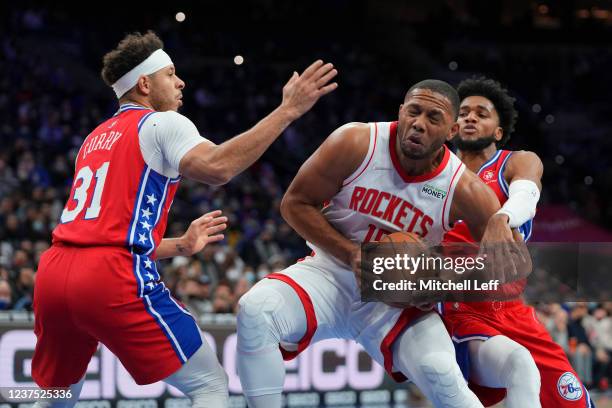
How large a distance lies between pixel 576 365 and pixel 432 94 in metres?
7.69

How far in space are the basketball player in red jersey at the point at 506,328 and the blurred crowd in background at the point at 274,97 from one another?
5.28 meters

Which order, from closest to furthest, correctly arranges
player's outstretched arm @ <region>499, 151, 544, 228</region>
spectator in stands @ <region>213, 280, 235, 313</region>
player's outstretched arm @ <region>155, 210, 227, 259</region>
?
player's outstretched arm @ <region>499, 151, 544, 228</region> → player's outstretched arm @ <region>155, 210, 227, 259</region> → spectator in stands @ <region>213, 280, 235, 313</region>

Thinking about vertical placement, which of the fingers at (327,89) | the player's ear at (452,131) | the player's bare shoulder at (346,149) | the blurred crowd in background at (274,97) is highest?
the blurred crowd in background at (274,97)

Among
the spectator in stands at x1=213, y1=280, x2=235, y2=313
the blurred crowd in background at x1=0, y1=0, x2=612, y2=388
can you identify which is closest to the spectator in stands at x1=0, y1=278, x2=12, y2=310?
the blurred crowd in background at x1=0, y1=0, x2=612, y2=388

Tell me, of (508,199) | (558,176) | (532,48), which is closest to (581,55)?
(532,48)

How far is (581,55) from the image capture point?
69.2 feet

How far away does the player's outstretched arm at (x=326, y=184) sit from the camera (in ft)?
13.3

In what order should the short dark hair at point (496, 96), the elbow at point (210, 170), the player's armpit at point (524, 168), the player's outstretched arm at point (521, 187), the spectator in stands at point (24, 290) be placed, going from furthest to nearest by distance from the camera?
the spectator in stands at point (24, 290), the short dark hair at point (496, 96), the player's armpit at point (524, 168), the player's outstretched arm at point (521, 187), the elbow at point (210, 170)

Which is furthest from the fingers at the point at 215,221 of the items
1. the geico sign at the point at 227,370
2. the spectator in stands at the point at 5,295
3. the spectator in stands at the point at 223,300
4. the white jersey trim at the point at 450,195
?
the spectator in stands at the point at 223,300

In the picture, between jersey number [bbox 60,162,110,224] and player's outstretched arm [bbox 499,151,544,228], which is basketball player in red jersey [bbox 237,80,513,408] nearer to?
player's outstretched arm [bbox 499,151,544,228]

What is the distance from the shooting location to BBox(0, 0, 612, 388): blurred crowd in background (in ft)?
36.0

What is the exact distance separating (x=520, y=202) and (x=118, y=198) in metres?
1.93

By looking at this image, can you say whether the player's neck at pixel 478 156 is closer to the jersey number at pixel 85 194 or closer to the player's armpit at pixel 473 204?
the player's armpit at pixel 473 204

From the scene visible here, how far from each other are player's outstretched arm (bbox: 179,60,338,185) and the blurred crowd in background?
5667 millimetres
